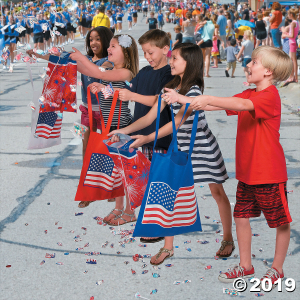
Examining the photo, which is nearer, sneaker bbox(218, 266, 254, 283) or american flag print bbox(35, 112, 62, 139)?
sneaker bbox(218, 266, 254, 283)

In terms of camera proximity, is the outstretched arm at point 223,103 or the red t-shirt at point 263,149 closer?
the outstretched arm at point 223,103

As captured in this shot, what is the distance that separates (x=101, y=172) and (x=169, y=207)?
93 cm

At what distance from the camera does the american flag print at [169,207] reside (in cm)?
292

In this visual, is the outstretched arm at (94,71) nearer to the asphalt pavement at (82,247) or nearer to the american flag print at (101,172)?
the american flag print at (101,172)

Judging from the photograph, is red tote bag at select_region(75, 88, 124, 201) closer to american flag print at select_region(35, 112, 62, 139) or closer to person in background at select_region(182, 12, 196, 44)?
american flag print at select_region(35, 112, 62, 139)

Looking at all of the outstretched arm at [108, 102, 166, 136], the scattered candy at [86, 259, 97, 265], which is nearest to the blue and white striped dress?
the outstretched arm at [108, 102, 166, 136]

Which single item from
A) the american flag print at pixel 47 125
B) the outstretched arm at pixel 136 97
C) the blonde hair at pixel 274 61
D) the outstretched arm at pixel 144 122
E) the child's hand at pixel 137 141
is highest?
the blonde hair at pixel 274 61

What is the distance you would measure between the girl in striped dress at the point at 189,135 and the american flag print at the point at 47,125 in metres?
1.03

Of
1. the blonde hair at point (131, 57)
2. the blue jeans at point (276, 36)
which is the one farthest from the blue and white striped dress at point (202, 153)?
the blue jeans at point (276, 36)

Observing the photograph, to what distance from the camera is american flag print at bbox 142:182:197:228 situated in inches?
115

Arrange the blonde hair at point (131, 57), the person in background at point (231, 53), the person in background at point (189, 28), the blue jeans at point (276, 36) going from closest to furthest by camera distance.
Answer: the blonde hair at point (131, 57) → the person in background at point (231, 53) → the blue jeans at point (276, 36) → the person in background at point (189, 28)

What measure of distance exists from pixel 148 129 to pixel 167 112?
0.22m

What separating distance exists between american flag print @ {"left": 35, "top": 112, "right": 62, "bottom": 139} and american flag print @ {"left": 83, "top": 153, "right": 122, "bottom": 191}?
70cm

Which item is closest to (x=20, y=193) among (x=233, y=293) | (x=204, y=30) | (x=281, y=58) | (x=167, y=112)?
(x=167, y=112)
